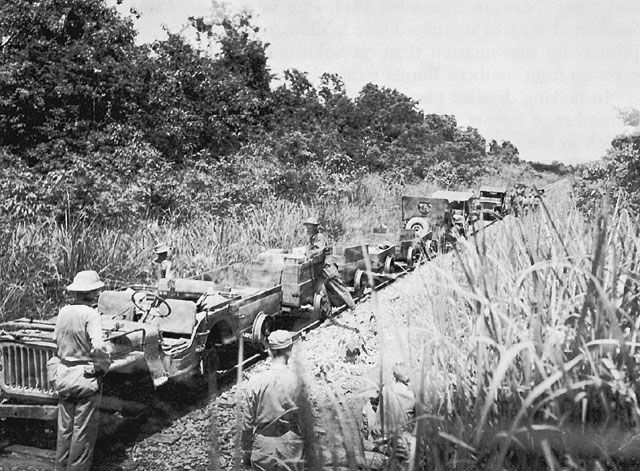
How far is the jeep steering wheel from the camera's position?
752 cm

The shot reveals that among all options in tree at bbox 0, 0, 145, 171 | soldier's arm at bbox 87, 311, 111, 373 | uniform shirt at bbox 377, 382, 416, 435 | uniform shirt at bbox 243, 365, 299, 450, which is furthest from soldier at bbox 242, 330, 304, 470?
tree at bbox 0, 0, 145, 171

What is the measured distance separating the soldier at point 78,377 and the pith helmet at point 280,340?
1.66 metres

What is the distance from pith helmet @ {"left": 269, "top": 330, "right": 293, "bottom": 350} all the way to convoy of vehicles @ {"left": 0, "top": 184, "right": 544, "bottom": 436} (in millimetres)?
565

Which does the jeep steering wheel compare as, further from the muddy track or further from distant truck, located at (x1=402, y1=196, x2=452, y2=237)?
distant truck, located at (x1=402, y1=196, x2=452, y2=237)

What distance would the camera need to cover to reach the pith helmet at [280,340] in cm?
502

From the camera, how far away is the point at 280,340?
5023 mm

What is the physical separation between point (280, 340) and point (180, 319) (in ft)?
10.6

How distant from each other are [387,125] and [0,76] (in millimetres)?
23240

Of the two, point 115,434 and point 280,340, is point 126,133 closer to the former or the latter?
point 115,434

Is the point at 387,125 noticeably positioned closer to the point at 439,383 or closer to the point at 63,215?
the point at 63,215

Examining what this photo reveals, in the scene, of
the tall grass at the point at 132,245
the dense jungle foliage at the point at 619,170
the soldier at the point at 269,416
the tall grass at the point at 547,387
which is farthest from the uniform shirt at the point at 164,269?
the tall grass at the point at 547,387

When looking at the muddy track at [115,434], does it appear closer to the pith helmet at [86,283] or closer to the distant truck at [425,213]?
the pith helmet at [86,283]

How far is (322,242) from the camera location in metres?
11.4

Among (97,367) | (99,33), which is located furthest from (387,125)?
(97,367)
